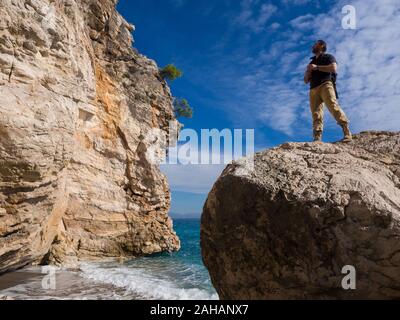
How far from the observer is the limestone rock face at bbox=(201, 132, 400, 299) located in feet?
11.1

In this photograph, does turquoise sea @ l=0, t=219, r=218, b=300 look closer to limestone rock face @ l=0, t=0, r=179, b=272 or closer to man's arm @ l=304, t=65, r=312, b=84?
limestone rock face @ l=0, t=0, r=179, b=272

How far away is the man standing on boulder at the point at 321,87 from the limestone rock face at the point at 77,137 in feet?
22.6

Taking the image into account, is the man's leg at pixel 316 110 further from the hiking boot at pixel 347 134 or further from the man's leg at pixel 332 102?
the hiking boot at pixel 347 134

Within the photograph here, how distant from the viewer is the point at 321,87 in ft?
18.6

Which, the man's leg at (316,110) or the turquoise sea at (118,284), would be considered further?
the turquoise sea at (118,284)

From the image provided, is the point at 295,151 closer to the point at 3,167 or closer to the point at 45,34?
the point at 3,167

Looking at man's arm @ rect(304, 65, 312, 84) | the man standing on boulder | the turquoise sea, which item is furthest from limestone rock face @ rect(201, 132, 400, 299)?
the turquoise sea

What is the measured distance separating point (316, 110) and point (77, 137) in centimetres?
1249

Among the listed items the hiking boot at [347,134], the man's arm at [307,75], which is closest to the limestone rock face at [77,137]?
the man's arm at [307,75]

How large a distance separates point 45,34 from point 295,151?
8.66m

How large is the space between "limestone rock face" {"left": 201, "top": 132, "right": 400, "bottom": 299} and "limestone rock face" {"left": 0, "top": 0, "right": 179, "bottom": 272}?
6.18m

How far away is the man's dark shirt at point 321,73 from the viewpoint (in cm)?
559

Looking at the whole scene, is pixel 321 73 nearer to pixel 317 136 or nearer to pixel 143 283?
pixel 317 136
